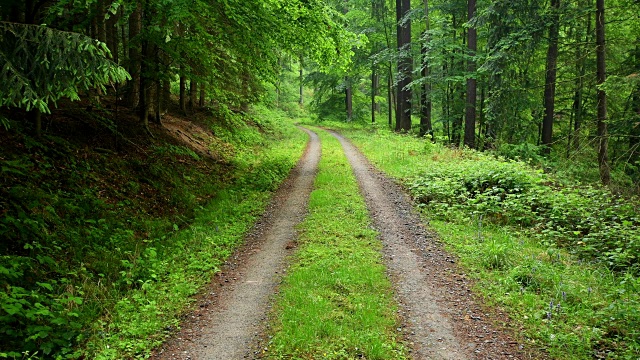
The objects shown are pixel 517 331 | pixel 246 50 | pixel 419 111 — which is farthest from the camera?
pixel 419 111

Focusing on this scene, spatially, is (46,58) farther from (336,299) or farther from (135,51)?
(135,51)

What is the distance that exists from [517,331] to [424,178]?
8.13 metres

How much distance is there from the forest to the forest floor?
0.35 metres

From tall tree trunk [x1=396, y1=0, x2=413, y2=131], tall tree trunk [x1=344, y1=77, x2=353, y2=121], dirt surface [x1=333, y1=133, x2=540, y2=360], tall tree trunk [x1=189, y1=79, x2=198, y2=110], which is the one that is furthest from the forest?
tall tree trunk [x1=344, y1=77, x2=353, y2=121]

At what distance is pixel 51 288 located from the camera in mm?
5453

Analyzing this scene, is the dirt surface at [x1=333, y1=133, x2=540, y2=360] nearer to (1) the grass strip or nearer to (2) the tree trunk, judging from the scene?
(1) the grass strip

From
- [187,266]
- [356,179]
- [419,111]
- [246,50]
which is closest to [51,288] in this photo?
[187,266]

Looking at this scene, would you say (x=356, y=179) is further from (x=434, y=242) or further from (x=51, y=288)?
(x=51, y=288)

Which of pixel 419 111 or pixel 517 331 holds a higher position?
pixel 419 111

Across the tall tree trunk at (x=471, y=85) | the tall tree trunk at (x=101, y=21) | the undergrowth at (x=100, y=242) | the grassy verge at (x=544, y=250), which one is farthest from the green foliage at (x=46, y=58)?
the tall tree trunk at (x=471, y=85)

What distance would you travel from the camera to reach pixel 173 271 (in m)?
7.13

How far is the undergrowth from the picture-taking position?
502 centimetres

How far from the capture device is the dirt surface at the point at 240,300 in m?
5.05

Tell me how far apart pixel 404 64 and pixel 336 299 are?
2063 centimetres
